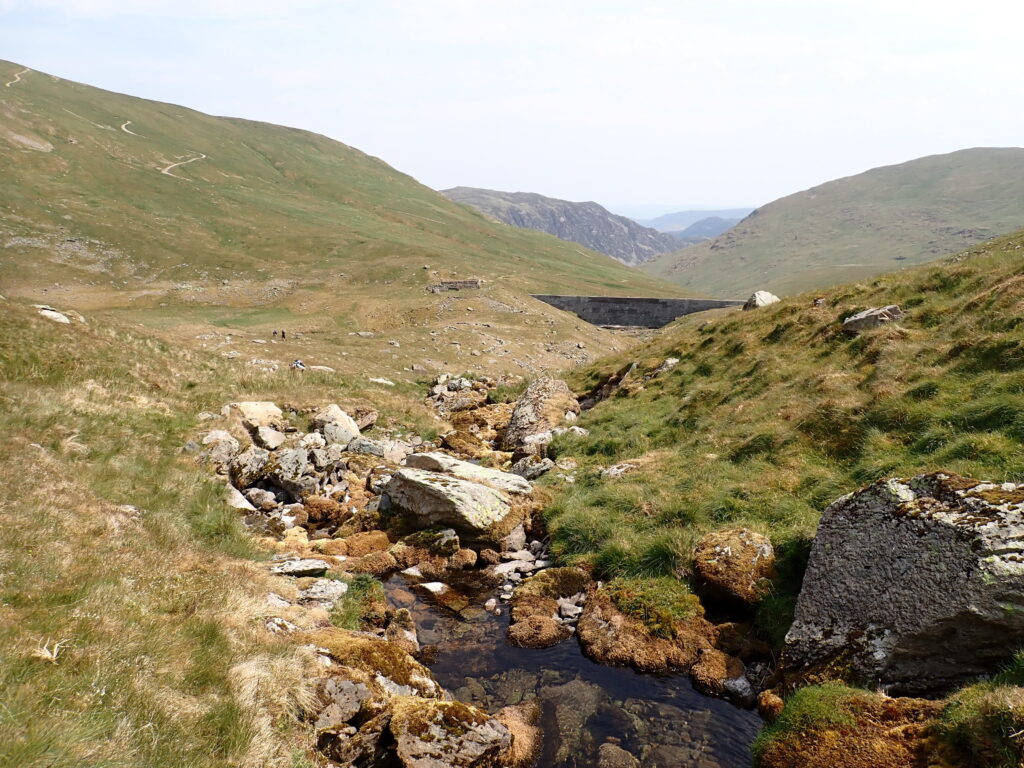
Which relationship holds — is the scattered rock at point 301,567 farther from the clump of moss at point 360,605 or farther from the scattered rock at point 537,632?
the scattered rock at point 537,632

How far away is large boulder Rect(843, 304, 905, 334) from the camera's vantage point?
728 inches

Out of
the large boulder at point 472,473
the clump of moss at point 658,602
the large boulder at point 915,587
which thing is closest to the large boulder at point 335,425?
the large boulder at point 472,473

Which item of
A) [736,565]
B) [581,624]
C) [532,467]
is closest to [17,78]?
[532,467]

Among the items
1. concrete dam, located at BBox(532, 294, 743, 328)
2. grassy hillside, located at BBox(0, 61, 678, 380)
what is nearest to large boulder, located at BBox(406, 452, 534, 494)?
grassy hillside, located at BBox(0, 61, 678, 380)

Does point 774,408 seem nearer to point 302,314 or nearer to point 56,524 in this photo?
point 56,524

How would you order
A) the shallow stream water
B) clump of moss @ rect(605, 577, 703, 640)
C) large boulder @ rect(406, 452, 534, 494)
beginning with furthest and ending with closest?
large boulder @ rect(406, 452, 534, 494)
clump of moss @ rect(605, 577, 703, 640)
the shallow stream water

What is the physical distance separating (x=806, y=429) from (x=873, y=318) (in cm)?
657

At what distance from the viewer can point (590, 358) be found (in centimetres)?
5531

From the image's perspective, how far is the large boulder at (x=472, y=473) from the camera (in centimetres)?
1766

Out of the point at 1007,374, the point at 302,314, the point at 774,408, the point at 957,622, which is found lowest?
the point at 302,314

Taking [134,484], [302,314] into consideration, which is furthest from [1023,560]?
[302,314]

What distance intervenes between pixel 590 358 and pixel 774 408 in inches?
1502

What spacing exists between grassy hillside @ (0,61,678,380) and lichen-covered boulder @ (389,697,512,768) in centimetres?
3243

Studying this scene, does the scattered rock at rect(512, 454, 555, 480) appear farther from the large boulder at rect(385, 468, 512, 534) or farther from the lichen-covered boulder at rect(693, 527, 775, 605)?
the lichen-covered boulder at rect(693, 527, 775, 605)
